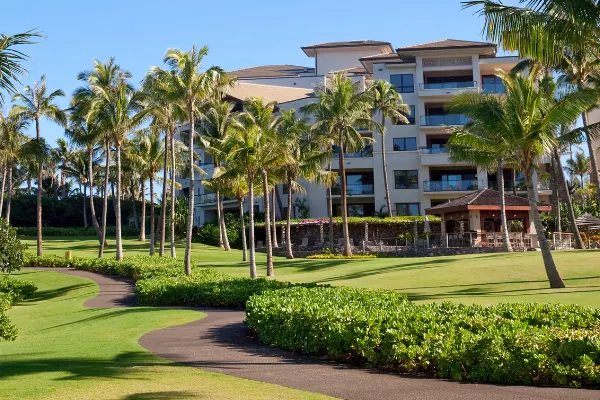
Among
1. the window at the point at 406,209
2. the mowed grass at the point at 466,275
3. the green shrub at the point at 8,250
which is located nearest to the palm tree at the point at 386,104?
the window at the point at 406,209

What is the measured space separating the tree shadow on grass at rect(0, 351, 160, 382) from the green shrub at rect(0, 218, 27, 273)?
18871 millimetres

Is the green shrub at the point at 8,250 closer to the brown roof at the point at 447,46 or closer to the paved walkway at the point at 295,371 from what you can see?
the paved walkway at the point at 295,371

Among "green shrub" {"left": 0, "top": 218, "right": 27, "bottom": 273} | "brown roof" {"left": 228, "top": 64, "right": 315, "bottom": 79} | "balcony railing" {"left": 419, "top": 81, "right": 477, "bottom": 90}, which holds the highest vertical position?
"brown roof" {"left": 228, "top": 64, "right": 315, "bottom": 79}

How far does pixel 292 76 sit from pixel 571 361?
6526 cm

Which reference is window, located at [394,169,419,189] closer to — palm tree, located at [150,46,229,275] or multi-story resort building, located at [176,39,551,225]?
multi-story resort building, located at [176,39,551,225]

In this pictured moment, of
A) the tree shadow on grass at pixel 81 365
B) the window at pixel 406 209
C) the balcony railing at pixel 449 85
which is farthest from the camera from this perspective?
the window at pixel 406 209

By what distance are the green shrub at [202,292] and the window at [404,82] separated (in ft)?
127

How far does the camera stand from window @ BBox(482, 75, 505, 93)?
58125mm

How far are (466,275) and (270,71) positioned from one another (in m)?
53.6

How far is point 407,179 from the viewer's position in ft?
191

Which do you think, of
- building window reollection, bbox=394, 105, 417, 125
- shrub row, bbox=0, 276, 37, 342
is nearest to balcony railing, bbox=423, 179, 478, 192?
building window reollection, bbox=394, 105, 417, 125

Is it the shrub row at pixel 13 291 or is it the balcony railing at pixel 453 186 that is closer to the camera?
the shrub row at pixel 13 291

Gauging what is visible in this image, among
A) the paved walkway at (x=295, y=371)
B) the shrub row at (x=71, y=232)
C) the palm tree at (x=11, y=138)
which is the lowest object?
the paved walkway at (x=295, y=371)

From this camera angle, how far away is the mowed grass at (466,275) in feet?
69.1
